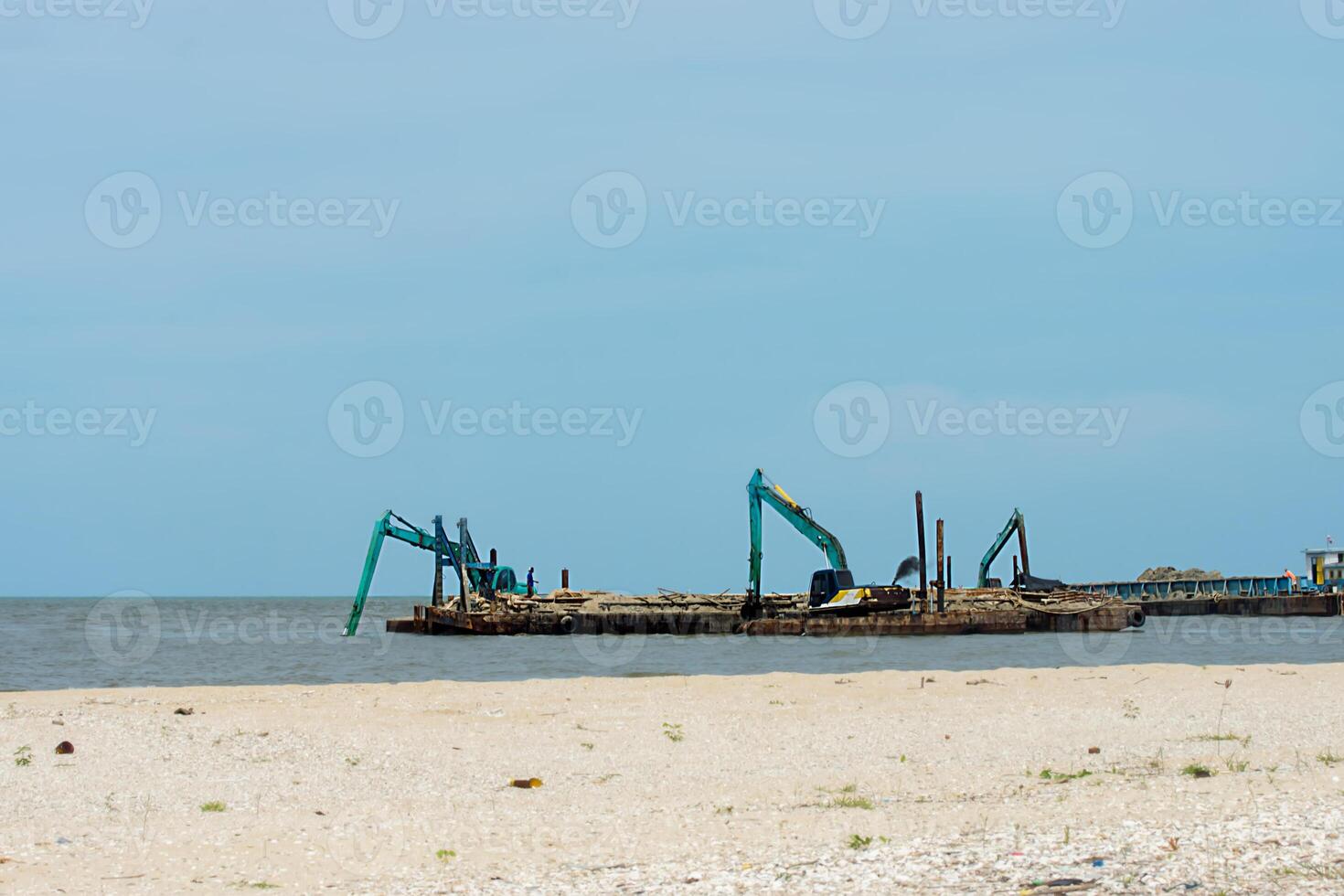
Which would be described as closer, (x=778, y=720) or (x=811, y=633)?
(x=778, y=720)

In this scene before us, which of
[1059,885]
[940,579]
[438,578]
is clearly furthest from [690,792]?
[438,578]

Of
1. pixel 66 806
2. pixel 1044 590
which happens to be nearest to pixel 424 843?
pixel 66 806

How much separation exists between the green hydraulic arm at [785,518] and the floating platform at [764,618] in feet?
4.30

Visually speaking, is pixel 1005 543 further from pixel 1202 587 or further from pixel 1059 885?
pixel 1059 885

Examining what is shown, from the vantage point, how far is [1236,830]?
917 cm

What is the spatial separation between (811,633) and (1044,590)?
16.9 m

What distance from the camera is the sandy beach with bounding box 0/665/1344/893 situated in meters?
9.05

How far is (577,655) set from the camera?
148 ft

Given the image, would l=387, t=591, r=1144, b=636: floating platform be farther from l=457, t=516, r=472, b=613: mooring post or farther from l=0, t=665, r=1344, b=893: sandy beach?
l=0, t=665, r=1344, b=893: sandy beach

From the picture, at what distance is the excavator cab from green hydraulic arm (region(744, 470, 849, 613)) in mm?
1450

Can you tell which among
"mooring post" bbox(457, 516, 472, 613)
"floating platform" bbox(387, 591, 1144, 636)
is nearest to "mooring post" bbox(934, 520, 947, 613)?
"floating platform" bbox(387, 591, 1144, 636)

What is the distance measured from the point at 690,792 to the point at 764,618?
46127mm

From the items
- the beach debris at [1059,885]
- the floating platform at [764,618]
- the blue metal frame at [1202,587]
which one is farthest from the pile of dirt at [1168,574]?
the beach debris at [1059,885]

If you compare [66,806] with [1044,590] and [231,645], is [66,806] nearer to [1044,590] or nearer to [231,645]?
[231,645]
